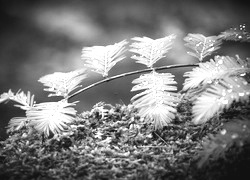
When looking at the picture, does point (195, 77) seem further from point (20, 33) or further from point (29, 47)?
point (20, 33)

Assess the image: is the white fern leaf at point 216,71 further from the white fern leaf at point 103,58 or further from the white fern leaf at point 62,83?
the white fern leaf at point 62,83

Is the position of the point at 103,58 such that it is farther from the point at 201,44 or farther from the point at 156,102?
the point at 201,44

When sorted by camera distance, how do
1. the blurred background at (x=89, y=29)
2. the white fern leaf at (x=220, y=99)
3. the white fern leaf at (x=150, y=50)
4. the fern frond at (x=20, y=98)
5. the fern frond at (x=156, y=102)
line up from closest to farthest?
1. the white fern leaf at (x=220, y=99)
2. the fern frond at (x=156, y=102)
3. the fern frond at (x=20, y=98)
4. the white fern leaf at (x=150, y=50)
5. the blurred background at (x=89, y=29)

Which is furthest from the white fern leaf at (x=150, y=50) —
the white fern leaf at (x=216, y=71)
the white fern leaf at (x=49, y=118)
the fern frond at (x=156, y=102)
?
the white fern leaf at (x=49, y=118)

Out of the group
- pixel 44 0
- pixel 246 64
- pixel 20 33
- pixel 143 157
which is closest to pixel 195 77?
pixel 246 64

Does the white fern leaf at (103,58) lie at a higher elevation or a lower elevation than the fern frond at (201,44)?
lower

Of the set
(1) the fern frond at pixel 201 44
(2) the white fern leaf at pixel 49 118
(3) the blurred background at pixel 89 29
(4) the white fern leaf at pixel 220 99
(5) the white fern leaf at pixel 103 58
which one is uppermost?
(3) the blurred background at pixel 89 29
